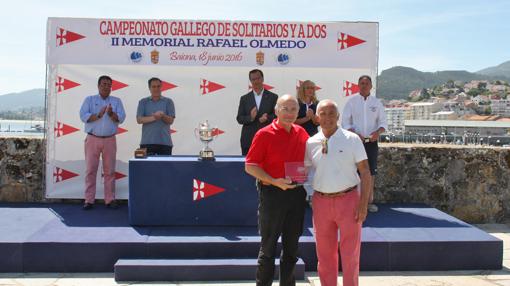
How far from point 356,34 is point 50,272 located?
4.48 metres

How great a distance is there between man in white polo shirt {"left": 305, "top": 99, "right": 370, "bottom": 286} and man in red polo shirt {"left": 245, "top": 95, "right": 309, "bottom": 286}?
0.47ft

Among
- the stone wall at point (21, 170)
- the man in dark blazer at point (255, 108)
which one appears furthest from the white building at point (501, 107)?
the stone wall at point (21, 170)

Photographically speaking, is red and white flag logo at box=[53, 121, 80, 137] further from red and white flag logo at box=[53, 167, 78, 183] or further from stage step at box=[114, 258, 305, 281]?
→ stage step at box=[114, 258, 305, 281]

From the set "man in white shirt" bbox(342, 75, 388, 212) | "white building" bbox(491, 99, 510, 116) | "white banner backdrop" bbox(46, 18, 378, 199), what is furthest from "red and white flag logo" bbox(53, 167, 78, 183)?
"white building" bbox(491, 99, 510, 116)

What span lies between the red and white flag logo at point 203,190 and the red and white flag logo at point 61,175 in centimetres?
221

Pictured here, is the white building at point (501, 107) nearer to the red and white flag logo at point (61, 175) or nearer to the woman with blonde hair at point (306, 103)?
the woman with blonde hair at point (306, 103)

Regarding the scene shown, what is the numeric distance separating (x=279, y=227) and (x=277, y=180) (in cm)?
34

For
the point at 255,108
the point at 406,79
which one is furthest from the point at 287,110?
the point at 406,79

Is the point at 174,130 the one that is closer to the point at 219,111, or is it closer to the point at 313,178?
the point at 219,111

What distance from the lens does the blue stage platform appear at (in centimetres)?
380

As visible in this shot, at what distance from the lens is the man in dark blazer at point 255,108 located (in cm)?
504

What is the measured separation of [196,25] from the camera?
19.2 feet

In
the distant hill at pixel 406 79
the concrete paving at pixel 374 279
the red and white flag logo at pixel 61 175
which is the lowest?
the concrete paving at pixel 374 279

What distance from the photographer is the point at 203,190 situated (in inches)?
172
